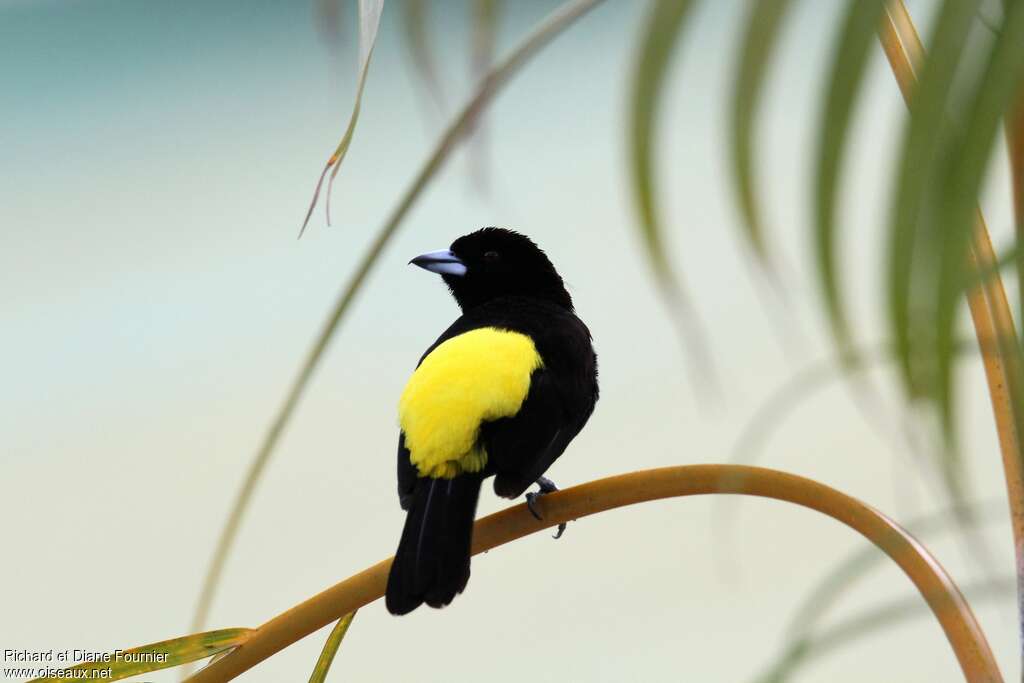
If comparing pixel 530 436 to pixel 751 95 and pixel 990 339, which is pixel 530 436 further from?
pixel 751 95

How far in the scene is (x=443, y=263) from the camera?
199 cm

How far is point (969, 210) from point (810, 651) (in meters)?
0.28

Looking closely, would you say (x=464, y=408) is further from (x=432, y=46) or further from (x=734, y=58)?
(x=734, y=58)

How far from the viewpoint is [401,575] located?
1.13 m

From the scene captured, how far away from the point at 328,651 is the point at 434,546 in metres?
0.20

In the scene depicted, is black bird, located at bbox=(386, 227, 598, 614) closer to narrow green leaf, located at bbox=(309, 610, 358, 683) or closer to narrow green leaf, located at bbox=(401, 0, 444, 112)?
narrow green leaf, located at bbox=(309, 610, 358, 683)

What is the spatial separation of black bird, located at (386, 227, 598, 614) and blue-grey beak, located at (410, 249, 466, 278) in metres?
0.19

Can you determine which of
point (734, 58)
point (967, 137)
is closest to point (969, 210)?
point (967, 137)

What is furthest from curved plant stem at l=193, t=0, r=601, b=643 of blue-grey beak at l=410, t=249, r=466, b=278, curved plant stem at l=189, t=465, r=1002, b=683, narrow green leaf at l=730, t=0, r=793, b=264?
blue-grey beak at l=410, t=249, r=466, b=278

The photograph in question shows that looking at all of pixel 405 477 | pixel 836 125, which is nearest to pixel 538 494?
pixel 405 477

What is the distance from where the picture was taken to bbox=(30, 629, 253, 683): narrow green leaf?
935 millimetres

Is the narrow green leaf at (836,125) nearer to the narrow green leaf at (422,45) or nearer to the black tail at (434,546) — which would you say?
the narrow green leaf at (422,45)

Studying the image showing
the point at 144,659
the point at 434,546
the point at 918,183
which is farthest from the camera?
the point at 434,546

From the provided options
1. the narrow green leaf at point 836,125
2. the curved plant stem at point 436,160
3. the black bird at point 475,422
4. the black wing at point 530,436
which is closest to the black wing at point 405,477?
the black bird at point 475,422
